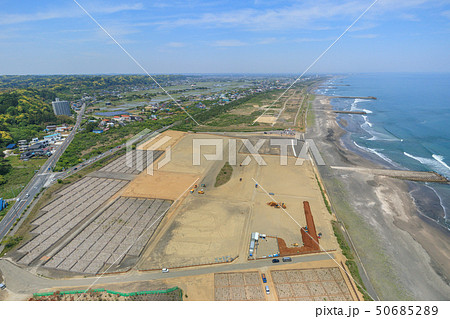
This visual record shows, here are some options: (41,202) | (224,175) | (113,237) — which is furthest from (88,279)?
(224,175)

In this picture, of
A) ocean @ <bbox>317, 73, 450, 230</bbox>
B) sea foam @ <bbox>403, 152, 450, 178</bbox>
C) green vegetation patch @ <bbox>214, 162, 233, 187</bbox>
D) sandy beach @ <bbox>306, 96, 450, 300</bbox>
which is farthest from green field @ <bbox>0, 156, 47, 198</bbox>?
sea foam @ <bbox>403, 152, 450, 178</bbox>

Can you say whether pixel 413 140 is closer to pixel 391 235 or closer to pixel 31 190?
pixel 391 235

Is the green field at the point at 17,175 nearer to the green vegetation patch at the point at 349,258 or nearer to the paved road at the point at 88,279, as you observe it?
the paved road at the point at 88,279

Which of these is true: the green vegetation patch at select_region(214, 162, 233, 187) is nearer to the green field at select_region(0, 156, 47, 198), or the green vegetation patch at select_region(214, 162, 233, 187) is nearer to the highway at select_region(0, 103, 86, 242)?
the highway at select_region(0, 103, 86, 242)

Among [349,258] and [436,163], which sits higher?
[436,163]

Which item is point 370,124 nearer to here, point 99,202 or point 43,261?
point 99,202

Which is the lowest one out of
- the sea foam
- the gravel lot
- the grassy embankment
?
the gravel lot
